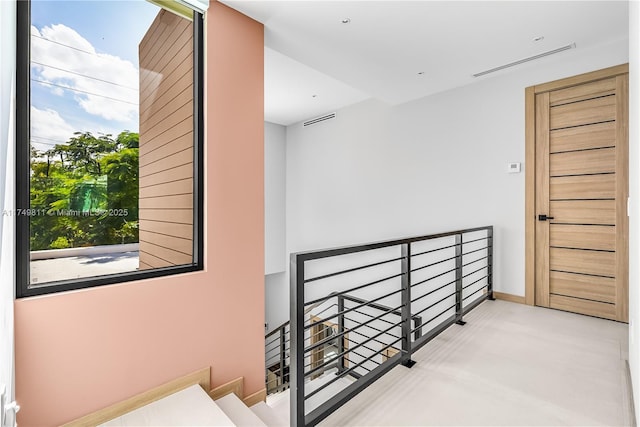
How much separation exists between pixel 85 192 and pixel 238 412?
1.62m

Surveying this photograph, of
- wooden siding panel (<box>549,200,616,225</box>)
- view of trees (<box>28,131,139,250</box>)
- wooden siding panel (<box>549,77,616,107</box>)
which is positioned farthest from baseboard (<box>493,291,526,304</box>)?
view of trees (<box>28,131,139,250</box>)

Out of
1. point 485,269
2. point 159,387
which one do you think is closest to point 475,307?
point 485,269

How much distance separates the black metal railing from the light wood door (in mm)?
563

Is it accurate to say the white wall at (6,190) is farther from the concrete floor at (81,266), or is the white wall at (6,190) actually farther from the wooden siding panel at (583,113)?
the wooden siding panel at (583,113)

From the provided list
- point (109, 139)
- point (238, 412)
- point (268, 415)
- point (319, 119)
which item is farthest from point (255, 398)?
point (319, 119)

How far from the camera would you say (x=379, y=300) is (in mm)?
3592

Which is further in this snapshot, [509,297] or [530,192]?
[509,297]

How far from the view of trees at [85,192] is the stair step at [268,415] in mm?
1454

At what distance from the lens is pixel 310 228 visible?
5.93 meters

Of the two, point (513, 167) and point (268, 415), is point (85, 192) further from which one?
point (513, 167)

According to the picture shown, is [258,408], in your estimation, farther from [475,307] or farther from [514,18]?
[514,18]

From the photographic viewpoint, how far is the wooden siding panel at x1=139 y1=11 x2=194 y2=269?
6.61ft

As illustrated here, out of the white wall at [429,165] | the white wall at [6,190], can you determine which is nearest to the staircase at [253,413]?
the white wall at [6,190]

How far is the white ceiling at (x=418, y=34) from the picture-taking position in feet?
7.36
